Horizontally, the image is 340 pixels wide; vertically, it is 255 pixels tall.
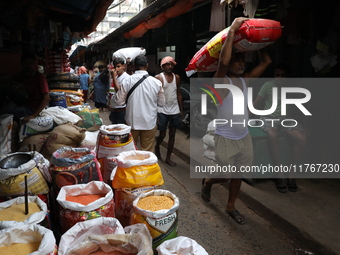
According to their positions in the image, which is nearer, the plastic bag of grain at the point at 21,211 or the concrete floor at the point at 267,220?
the plastic bag of grain at the point at 21,211

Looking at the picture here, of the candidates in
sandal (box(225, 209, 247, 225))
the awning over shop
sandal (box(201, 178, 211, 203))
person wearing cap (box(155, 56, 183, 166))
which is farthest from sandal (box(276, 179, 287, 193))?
the awning over shop

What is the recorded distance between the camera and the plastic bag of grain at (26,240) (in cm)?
158

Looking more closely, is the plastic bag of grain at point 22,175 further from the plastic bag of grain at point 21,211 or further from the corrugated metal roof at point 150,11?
the corrugated metal roof at point 150,11

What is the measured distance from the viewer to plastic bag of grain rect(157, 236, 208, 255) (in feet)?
5.93

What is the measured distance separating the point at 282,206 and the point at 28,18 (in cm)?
A: 501

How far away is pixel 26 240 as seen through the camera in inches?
66.1

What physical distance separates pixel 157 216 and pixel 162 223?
3.0 inches

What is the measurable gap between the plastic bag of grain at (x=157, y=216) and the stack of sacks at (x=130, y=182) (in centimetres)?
A: 19

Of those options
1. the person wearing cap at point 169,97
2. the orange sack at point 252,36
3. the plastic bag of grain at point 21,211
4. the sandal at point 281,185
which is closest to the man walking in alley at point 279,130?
the sandal at point 281,185

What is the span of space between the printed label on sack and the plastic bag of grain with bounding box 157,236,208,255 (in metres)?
0.19

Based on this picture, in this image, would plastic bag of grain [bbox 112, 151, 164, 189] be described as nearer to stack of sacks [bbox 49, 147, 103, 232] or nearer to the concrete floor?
stack of sacks [bbox 49, 147, 103, 232]

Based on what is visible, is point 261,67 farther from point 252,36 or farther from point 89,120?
point 89,120

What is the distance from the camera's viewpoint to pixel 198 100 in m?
8.34

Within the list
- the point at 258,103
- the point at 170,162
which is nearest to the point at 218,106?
the point at 258,103
